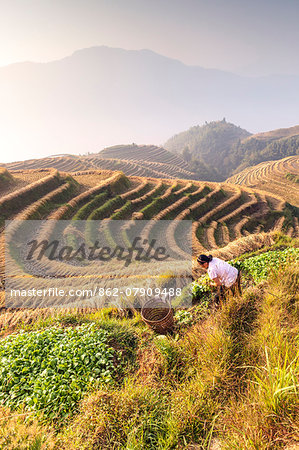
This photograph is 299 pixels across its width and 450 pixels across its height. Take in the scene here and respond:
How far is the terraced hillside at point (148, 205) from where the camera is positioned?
19.3 meters

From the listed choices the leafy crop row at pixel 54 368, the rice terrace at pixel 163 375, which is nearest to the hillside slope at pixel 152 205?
the rice terrace at pixel 163 375

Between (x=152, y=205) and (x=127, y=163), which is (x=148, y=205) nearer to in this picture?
(x=152, y=205)

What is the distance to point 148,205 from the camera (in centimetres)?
2412

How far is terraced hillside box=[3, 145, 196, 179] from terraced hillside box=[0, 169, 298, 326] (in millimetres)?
51064

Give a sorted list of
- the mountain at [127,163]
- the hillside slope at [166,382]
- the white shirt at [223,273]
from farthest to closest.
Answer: the mountain at [127,163] → the white shirt at [223,273] → the hillside slope at [166,382]

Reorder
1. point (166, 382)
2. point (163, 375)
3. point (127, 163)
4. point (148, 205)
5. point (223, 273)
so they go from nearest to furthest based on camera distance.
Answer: point (166, 382) → point (163, 375) → point (223, 273) → point (148, 205) → point (127, 163)

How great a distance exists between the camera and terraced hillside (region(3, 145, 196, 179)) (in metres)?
76.6

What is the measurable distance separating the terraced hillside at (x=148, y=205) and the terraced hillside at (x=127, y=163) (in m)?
51.1

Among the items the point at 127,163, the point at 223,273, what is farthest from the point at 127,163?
the point at 223,273

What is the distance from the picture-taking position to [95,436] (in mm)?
2611

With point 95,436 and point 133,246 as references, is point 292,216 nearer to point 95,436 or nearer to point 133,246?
point 133,246

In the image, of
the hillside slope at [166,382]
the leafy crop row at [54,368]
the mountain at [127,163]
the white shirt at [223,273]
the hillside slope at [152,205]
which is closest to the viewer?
the hillside slope at [166,382]

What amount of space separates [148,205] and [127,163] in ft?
272

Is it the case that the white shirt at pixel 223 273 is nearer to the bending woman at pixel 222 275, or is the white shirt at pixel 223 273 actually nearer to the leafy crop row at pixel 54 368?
the bending woman at pixel 222 275
